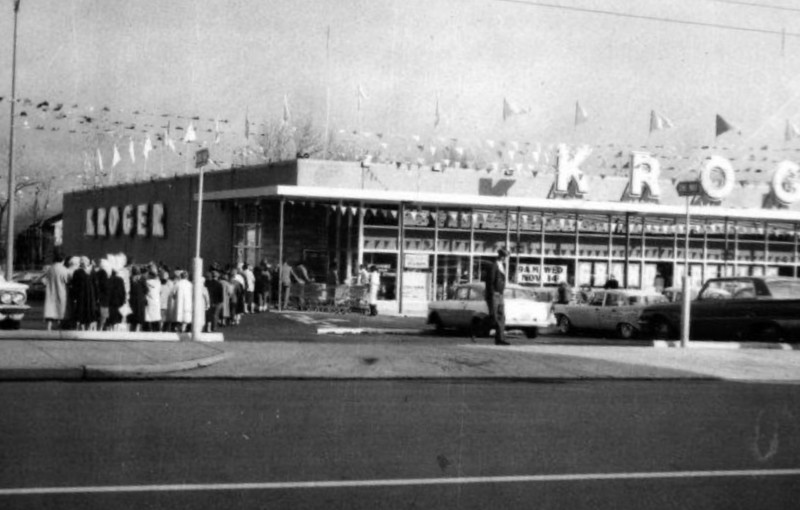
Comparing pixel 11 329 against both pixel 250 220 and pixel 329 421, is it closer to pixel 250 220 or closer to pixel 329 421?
pixel 329 421

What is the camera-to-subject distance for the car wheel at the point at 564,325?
29891 mm

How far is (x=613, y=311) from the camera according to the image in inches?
1114

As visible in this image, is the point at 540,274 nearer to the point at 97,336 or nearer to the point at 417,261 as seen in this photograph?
the point at 417,261

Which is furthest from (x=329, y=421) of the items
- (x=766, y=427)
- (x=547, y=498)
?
(x=766, y=427)

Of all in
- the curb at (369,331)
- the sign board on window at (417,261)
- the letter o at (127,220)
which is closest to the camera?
the curb at (369,331)

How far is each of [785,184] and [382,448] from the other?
129ft

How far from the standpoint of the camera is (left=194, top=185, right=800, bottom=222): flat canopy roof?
36.7 metres

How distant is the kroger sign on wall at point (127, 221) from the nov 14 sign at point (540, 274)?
18.9m

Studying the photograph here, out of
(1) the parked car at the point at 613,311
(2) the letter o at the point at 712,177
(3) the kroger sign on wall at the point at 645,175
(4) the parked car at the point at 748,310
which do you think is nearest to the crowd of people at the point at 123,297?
(1) the parked car at the point at 613,311

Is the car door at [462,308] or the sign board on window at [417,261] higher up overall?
the sign board on window at [417,261]

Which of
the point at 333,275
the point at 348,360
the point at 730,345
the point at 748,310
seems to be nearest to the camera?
the point at 348,360

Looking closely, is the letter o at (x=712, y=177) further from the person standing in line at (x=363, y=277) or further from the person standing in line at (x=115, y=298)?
the person standing in line at (x=115, y=298)

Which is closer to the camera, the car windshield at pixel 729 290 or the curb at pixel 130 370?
the curb at pixel 130 370

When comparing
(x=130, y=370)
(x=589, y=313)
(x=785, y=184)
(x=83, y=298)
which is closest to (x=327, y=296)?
(x=589, y=313)
